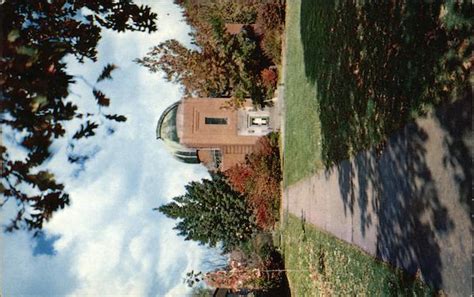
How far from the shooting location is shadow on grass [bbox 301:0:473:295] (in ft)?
20.0

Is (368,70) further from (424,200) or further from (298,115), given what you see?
(298,115)

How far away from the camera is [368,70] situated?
31.7ft

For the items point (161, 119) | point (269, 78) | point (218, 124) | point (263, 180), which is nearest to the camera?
point (263, 180)

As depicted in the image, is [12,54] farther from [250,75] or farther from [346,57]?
[250,75]

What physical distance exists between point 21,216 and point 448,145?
569 centimetres

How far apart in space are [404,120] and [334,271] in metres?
5.33

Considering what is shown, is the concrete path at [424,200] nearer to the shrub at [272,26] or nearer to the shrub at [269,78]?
the shrub at [269,78]

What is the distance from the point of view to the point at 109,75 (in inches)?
183

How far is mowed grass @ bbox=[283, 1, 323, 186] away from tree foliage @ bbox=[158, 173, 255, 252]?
245 inches

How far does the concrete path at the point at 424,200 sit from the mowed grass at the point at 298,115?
500cm

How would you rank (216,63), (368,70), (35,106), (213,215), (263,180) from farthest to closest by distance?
(213,215) → (263,180) → (216,63) → (368,70) → (35,106)

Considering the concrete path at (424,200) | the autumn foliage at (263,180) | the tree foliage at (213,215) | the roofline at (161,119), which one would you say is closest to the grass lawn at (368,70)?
the concrete path at (424,200)

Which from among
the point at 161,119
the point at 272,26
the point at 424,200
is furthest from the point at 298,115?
the point at 161,119

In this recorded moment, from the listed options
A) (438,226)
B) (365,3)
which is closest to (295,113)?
(365,3)
